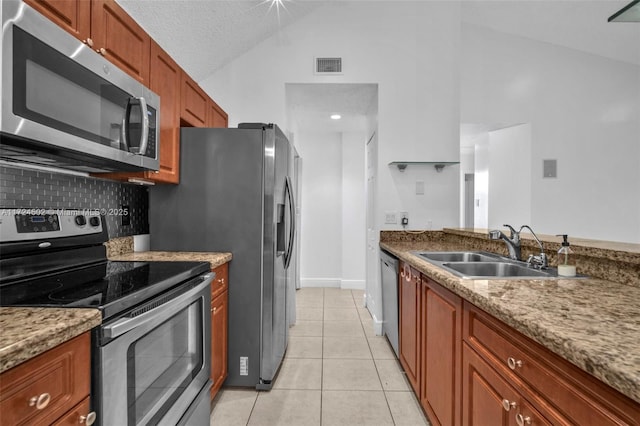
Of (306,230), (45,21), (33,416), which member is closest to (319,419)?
(33,416)

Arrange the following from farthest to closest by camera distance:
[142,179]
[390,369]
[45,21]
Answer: [390,369] < [142,179] < [45,21]

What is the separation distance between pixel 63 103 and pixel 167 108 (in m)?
0.86

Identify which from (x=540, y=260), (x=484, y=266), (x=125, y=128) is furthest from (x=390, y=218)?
(x=125, y=128)

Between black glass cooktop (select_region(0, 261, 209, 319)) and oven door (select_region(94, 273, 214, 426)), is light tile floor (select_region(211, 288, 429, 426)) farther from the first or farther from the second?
black glass cooktop (select_region(0, 261, 209, 319))

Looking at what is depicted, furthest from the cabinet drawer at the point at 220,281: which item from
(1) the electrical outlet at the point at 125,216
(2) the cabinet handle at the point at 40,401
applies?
(2) the cabinet handle at the point at 40,401

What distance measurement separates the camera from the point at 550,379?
0.80 m

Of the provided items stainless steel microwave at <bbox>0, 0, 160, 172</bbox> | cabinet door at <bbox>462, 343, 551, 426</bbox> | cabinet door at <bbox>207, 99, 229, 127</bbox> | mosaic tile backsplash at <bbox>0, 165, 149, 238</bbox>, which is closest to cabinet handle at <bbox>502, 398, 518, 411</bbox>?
cabinet door at <bbox>462, 343, 551, 426</bbox>

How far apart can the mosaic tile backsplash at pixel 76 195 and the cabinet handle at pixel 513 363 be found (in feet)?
6.43

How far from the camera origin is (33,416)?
2.33 feet

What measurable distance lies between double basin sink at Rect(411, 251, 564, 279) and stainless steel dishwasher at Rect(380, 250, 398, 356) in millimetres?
352

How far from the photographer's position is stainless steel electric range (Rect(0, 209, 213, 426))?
95 centimetres

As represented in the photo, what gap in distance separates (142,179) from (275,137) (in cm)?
84

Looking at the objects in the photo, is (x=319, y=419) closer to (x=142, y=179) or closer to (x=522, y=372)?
(x=522, y=372)

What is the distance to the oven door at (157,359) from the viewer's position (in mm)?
933
